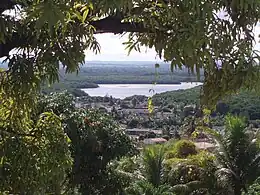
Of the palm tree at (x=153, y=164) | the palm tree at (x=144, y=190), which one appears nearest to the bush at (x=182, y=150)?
the palm tree at (x=153, y=164)

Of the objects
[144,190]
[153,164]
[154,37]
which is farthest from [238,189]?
[154,37]

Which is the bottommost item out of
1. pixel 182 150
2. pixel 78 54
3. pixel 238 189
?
pixel 238 189

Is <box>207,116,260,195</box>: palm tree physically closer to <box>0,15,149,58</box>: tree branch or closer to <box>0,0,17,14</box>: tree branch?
<box>0,15,149,58</box>: tree branch

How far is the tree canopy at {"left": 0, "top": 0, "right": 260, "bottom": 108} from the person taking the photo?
1531 mm

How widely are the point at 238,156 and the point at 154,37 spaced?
23.7 ft

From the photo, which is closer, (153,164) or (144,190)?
(144,190)

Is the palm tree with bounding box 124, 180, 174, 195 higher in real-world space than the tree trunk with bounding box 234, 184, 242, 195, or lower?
higher

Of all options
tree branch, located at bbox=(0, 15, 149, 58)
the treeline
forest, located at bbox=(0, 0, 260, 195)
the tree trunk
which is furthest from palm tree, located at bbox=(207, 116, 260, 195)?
tree branch, located at bbox=(0, 15, 149, 58)

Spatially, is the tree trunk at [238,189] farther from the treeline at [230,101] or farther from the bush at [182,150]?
Answer: the bush at [182,150]

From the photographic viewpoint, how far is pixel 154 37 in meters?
1.91

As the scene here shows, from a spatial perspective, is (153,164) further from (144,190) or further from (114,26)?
(114,26)

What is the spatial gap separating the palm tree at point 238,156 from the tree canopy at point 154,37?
691 centimetres

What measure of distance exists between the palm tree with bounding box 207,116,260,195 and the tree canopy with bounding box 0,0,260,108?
272 inches

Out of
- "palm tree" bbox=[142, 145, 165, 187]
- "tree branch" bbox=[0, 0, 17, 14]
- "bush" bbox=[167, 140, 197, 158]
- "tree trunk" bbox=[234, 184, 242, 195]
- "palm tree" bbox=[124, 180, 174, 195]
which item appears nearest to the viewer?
"tree branch" bbox=[0, 0, 17, 14]
